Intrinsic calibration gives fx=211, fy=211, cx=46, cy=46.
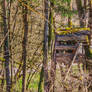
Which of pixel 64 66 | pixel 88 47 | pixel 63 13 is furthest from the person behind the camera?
pixel 88 47

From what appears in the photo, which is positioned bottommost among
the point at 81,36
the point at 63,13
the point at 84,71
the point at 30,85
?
the point at 30,85

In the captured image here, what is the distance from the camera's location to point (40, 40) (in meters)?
8.39

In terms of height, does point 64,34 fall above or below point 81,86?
above

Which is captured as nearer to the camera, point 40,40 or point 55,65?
point 55,65

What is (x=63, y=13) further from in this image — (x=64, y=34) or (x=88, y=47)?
(x=88, y=47)

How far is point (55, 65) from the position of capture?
7539mm

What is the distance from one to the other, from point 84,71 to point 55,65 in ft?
4.53

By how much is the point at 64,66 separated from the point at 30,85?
186cm

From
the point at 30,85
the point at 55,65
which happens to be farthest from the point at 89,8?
the point at 30,85

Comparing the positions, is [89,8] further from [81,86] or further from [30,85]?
[30,85]

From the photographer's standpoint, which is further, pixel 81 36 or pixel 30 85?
pixel 30 85

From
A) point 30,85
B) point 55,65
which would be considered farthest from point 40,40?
point 30,85

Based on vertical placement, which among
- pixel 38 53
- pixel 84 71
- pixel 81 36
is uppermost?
pixel 81 36

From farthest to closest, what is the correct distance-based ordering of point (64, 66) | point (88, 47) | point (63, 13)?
point (88, 47) < point (64, 66) < point (63, 13)
